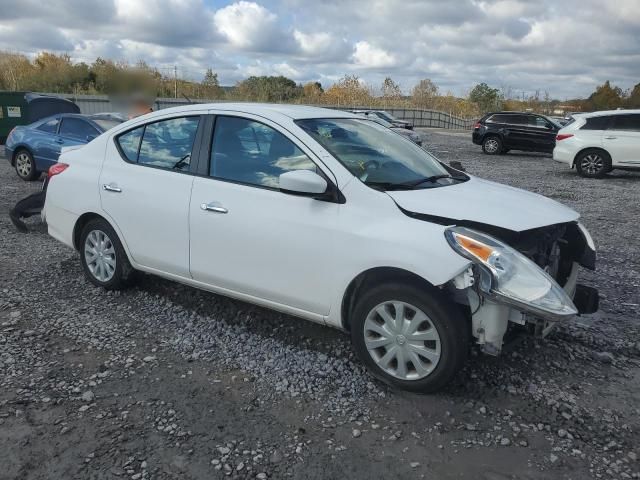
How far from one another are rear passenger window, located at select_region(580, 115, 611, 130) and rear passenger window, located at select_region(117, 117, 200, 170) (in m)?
13.0

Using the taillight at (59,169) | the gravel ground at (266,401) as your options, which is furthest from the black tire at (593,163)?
the taillight at (59,169)

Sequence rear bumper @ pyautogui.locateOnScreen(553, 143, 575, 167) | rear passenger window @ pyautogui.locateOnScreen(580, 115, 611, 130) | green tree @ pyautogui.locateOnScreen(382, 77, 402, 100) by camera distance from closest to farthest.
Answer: rear passenger window @ pyautogui.locateOnScreen(580, 115, 611, 130)
rear bumper @ pyautogui.locateOnScreen(553, 143, 575, 167)
green tree @ pyautogui.locateOnScreen(382, 77, 402, 100)

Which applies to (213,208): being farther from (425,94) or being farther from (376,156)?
(425,94)

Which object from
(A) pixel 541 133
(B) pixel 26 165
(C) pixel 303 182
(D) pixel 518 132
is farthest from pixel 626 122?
(B) pixel 26 165

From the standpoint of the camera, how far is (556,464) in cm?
273

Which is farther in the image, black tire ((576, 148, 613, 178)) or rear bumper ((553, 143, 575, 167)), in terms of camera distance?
rear bumper ((553, 143, 575, 167))

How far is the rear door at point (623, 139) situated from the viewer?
1373 centimetres

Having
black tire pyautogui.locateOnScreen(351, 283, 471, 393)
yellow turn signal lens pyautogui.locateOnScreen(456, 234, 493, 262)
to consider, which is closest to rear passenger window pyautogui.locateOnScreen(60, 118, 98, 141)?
black tire pyautogui.locateOnScreen(351, 283, 471, 393)

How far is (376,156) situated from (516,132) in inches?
710

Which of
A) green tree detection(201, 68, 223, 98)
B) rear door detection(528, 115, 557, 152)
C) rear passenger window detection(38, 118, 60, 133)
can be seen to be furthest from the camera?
green tree detection(201, 68, 223, 98)

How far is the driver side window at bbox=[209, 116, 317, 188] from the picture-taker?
12.3ft

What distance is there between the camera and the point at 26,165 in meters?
11.4

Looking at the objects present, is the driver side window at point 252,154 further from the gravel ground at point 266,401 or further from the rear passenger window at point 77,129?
the rear passenger window at point 77,129

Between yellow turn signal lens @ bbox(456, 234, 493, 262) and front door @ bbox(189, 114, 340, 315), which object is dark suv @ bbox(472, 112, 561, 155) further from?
yellow turn signal lens @ bbox(456, 234, 493, 262)
